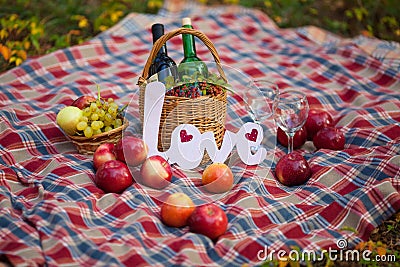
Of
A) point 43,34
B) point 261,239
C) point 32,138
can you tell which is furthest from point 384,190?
point 43,34

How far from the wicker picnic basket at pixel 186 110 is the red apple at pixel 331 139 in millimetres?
505

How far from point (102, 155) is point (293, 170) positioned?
2.48ft

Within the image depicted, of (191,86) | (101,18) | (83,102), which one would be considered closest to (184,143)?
(191,86)

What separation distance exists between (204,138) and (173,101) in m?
A: 0.19

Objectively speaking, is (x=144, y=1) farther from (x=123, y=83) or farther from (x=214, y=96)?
(x=214, y=96)

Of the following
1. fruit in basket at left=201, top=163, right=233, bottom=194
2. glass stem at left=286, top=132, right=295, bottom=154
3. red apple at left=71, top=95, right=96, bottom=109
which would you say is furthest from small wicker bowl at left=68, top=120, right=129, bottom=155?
glass stem at left=286, top=132, right=295, bottom=154

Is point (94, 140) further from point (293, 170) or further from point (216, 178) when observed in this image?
point (293, 170)

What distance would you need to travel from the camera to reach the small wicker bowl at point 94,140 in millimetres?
2154

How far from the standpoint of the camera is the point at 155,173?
1.90m

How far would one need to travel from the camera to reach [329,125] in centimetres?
240

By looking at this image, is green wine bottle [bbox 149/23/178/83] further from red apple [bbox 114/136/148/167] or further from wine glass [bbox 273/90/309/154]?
wine glass [bbox 273/90/309/154]

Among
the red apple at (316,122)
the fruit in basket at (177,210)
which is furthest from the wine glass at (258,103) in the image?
the fruit in basket at (177,210)

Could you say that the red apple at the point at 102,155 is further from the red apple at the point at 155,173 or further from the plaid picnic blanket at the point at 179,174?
the red apple at the point at 155,173

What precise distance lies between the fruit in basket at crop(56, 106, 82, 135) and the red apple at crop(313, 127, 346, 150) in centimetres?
104
